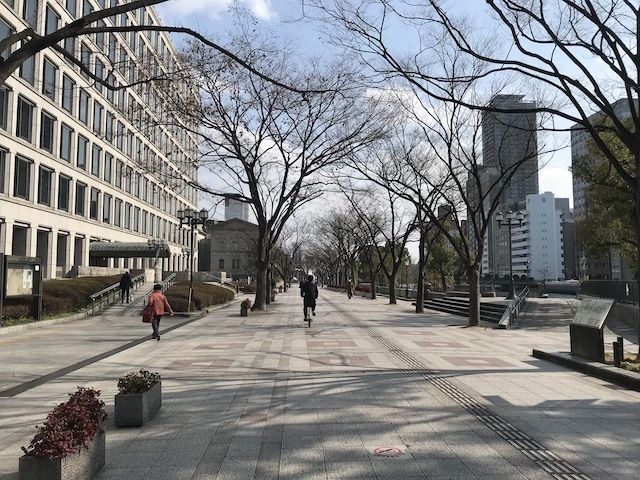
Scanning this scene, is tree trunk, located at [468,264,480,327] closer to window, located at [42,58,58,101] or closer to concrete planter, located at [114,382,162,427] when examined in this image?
concrete planter, located at [114,382,162,427]

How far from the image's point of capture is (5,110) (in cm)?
2873

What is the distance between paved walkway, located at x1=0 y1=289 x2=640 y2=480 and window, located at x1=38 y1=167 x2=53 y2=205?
22980 mm

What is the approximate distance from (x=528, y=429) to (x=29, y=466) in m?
4.90

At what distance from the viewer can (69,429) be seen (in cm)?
407

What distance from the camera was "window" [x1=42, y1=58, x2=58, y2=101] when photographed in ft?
108

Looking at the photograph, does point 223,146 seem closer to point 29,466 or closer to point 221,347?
point 221,347

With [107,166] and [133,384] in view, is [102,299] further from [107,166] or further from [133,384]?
[107,166]

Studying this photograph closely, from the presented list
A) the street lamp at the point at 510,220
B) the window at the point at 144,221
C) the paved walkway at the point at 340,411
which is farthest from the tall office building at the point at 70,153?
the street lamp at the point at 510,220

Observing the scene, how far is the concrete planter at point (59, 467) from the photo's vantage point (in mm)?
3762

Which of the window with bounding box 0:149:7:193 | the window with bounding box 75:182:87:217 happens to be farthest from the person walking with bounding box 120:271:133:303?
the window with bounding box 75:182:87:217

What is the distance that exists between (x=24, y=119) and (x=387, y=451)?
33.0 metres

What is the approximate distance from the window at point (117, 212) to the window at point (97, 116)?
24.0 ft

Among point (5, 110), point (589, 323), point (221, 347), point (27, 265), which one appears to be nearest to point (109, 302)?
point (27, 265)

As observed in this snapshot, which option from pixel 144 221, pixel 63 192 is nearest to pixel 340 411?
pixel 63 192
